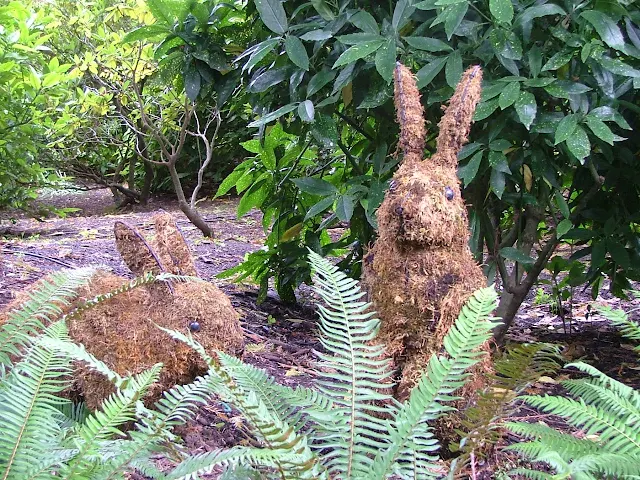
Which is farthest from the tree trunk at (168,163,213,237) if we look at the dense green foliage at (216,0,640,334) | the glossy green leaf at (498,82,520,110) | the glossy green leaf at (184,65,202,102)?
the glossy green leaf at (498,82,520,110)

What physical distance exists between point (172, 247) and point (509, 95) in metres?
1.18

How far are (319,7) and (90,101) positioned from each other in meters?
2.99

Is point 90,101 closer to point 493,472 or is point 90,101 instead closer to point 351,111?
point 351,111

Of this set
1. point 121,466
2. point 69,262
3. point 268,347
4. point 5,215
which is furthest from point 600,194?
point 5,215

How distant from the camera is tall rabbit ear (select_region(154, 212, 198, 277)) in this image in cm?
197

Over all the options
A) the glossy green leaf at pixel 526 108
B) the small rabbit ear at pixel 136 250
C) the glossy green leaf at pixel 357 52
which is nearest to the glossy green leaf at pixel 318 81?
the glossy green leaf at pixel 357 52

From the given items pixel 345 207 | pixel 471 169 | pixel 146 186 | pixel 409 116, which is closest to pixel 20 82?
pixel 345 207

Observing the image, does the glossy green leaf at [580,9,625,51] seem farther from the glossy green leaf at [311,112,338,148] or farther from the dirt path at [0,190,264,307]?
the dirt path at [0,190,264,307]

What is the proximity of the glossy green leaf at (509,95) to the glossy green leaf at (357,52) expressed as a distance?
1.37 feet

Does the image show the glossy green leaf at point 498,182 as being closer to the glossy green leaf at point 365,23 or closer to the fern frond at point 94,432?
the glossy green leaf at point 365,23

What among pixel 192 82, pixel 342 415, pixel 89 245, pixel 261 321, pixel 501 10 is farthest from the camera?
pixel 89 245

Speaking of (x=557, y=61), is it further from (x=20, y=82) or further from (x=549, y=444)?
(x=20, y=82)

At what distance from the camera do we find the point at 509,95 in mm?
1849

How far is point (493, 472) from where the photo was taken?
1.48 metres
